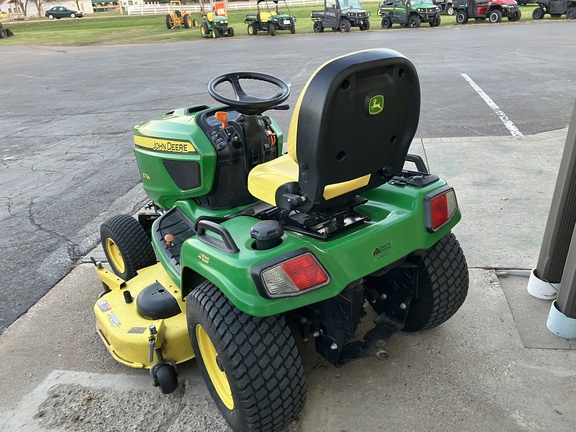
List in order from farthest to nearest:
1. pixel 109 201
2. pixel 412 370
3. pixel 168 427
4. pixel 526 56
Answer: pixel 526 56
pixel 109 201
pixel 412 370
pixel 168 427

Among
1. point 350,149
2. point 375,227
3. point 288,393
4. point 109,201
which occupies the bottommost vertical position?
point 109,201

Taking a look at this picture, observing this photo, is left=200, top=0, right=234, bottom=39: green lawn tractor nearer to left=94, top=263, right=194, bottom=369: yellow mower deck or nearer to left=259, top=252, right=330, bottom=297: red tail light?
left=94, top=263, right=194, bottom=369: yellow mower deck

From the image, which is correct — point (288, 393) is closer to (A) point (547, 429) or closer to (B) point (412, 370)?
(B) point (412, 370)

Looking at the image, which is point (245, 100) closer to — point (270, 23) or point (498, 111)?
point (498, 111)

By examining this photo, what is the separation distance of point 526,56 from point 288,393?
1219 centimetres

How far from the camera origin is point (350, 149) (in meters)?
1.78

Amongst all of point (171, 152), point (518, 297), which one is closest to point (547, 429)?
point (518, 297)

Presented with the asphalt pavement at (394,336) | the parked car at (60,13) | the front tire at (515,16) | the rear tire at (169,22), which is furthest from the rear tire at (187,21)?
the parked car at (60,13)

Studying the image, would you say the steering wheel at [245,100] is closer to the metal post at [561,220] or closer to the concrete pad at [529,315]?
the metal post at [561,220]

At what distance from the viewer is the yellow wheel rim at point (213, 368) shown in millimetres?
2211

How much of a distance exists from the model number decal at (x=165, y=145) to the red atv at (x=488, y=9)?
74.0ft

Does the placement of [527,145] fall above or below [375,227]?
below

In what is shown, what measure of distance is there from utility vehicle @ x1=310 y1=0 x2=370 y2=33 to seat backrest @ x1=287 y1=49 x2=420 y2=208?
2114 centimetres

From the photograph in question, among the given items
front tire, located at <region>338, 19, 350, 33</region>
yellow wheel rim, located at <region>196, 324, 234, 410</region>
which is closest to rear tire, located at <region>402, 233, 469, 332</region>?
yellow wheel rim, located at <region>196, 324, 234, 410</region>
